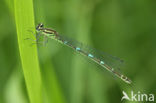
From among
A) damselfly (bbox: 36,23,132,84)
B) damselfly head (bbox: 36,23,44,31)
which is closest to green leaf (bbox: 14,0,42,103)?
damselfly head (bbox: 36,23,44,31)

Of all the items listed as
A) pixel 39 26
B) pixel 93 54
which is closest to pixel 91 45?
pixel 93 54

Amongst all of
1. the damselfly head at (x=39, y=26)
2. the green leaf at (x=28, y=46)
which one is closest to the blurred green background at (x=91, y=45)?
the damselfly head at (x=39, y=26)

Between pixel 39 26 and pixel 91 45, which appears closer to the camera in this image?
pixel 39 26

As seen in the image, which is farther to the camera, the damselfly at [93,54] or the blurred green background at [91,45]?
the damselfly at [93,54]

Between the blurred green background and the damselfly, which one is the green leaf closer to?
the blurred green background

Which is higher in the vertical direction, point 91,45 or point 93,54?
point 91,45

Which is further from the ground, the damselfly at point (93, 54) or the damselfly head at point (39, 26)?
the damselfly head at point (39, 26)

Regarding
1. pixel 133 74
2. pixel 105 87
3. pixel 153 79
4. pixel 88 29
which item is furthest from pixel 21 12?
pixel 153 79

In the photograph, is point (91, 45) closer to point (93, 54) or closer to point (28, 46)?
point (93, 54)

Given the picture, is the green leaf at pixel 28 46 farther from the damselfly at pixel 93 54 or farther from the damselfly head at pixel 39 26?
the damselfly at pixel 93 54

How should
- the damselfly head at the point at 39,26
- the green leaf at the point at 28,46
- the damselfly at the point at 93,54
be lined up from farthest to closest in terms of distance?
the damselfly at the point at 93,54 < the damselfly head at the point at 39,26 < the green leaf at the point at 28,46
